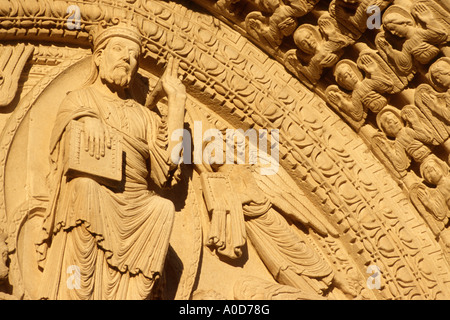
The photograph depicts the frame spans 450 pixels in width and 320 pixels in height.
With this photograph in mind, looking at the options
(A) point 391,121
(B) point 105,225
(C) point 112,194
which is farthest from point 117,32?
(A) point 391,121

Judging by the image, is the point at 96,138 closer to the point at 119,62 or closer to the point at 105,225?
the point at 105,225

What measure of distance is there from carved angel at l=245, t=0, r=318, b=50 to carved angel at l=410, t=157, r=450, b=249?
4.35ft

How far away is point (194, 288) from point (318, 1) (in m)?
2.16

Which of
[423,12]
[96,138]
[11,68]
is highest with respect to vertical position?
[423,12]

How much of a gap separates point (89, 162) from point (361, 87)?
2.10m

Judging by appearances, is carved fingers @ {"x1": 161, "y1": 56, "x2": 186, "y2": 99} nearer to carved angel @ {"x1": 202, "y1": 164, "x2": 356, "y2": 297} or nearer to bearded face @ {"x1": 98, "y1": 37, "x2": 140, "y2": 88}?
bearded face @ {"x1": 98, "y1": 37, "x2": 140, "y2": 88}

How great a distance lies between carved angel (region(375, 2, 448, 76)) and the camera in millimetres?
6608

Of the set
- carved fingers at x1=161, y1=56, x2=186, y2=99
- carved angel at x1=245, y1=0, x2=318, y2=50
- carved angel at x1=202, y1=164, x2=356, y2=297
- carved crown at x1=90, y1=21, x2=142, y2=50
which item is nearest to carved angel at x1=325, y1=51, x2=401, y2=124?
carved angel at x1=245, y1=0, x2=318, y2=50

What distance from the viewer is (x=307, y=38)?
7152 mm

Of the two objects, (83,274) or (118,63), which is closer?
(83,274)

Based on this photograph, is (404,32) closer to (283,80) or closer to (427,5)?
(427,5)

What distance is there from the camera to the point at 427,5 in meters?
6.62

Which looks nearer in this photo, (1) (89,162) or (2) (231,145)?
(1) (89,162)
